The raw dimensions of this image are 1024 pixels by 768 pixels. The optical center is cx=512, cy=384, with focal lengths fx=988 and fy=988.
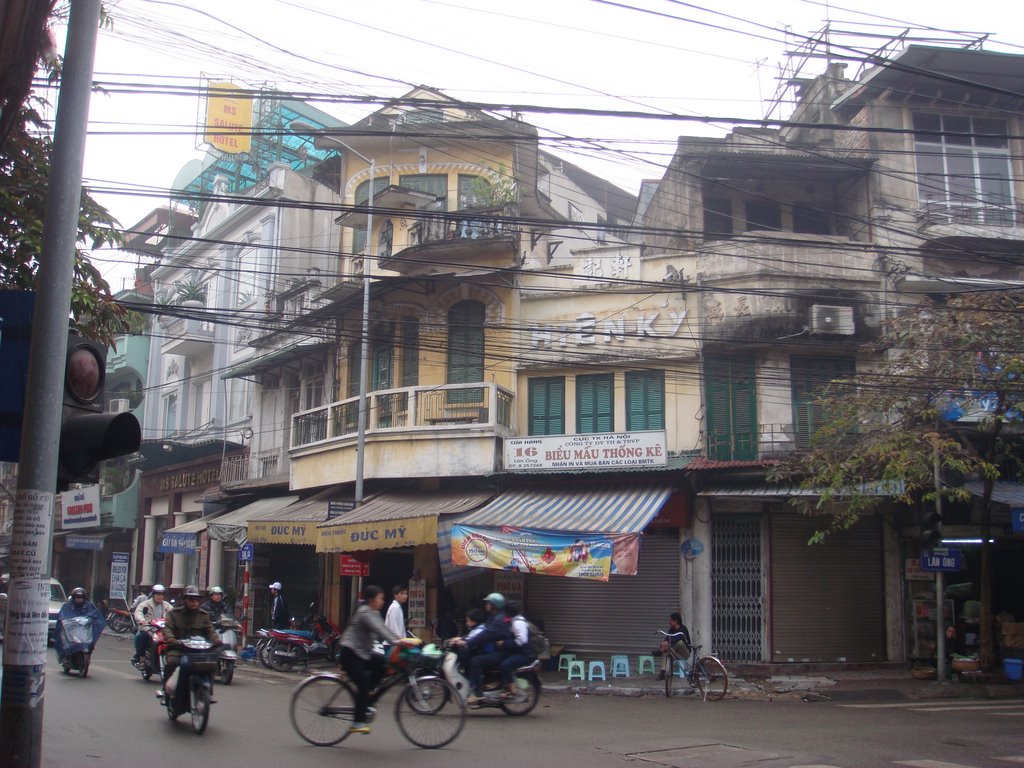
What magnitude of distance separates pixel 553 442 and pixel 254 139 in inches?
713

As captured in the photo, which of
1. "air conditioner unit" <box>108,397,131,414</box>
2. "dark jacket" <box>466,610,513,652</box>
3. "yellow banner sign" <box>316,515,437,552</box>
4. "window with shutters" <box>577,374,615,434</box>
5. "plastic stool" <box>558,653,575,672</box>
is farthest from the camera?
"air conditioner unit" <box>108,397,131,414</box>

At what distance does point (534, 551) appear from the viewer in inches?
688

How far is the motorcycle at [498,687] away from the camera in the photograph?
11.9m

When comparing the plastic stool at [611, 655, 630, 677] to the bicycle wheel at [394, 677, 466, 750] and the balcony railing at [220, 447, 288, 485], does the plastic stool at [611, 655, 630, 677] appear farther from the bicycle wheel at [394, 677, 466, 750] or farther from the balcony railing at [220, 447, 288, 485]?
the balcony railing at [220, 447, 288, 485]

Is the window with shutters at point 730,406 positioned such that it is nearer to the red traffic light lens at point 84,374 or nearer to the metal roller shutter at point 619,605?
the metal roller shutter at point 619,605

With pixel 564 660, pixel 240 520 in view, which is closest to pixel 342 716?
pixel 564 660

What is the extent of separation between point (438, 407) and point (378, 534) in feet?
11.4

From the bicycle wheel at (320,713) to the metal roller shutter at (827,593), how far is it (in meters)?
11.4

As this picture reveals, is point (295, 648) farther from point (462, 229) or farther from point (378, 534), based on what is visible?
point (462, 229)

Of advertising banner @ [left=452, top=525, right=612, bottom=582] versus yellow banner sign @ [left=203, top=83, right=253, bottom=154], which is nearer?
Answer: advertising banner @ [left=452, top=525, right=612, bottom=582]

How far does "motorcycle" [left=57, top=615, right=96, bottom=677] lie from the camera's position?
51.8 feet

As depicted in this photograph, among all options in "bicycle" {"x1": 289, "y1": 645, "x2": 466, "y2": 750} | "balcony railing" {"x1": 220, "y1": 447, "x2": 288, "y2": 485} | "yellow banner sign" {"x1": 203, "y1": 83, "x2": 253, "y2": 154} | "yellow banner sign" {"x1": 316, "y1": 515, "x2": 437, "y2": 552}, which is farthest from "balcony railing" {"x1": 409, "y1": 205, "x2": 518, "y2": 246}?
"bicycle" {"x1": 289, "y1": 645, "x2": 466, "y2": 750}

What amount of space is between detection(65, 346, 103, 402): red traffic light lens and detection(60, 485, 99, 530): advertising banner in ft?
92.1

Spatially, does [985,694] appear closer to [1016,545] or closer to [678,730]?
[1016,545]
